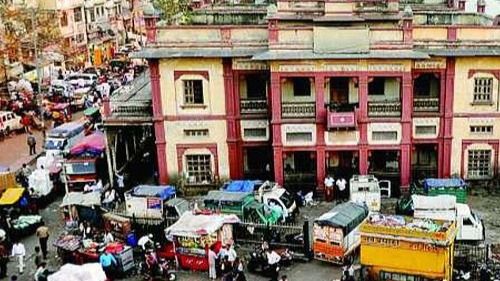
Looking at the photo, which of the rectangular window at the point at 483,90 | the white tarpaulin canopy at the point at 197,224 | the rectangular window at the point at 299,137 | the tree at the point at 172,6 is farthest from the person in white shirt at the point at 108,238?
the tree at the point at 172,6

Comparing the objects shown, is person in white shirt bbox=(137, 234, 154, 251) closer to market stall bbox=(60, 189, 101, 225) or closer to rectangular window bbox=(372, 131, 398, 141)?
market stall bbox=(60, 189, 101, 225)

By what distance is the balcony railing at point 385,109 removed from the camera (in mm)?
34844

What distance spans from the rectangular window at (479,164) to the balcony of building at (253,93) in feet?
32.1

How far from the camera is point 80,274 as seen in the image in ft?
86.2

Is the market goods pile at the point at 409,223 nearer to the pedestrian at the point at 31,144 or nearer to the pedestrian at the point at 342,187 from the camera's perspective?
the pedestrian at the point at 342,187

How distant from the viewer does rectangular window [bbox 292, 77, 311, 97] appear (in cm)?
3625

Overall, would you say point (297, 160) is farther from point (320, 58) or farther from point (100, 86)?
point (100, 86)

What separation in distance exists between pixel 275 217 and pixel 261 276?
3734 millimetres

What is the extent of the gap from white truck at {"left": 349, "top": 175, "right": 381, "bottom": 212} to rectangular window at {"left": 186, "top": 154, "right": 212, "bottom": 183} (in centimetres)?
710

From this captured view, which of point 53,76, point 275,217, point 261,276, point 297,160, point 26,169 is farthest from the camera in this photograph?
point 53,76

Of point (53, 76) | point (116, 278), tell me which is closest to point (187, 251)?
point (116, 278)

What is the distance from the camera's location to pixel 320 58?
34.0 m

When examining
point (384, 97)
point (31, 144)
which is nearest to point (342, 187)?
point (384, 97)

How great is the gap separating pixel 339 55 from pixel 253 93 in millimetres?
5135
